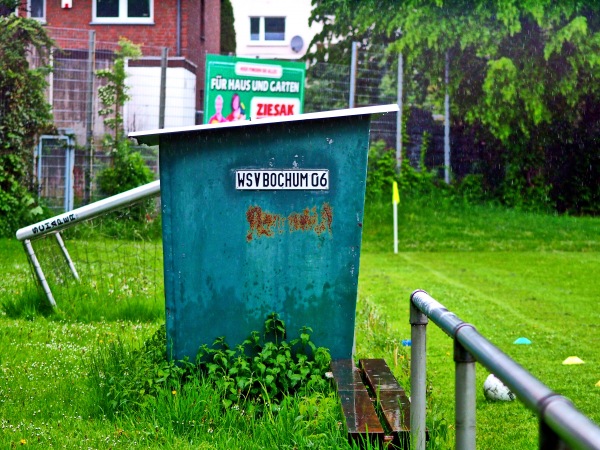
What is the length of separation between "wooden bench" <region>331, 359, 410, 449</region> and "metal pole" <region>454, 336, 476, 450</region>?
1.18 metres

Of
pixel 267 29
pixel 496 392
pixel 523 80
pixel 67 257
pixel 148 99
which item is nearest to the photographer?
pixel 496 392

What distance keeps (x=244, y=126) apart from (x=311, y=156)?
367 millimetres

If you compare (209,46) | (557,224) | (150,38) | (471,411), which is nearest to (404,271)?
(557,224)

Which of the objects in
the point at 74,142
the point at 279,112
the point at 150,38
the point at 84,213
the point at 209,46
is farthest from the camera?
the point at 209,46

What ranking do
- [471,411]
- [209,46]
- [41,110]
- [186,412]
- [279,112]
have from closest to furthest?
1. [471,411]
2. [186,412]
3. [41,110]
4. [279,112]
5. [209,46]

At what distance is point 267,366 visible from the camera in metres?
4.86

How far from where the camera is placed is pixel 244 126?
4.87 metres

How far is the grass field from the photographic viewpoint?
14.2 ft

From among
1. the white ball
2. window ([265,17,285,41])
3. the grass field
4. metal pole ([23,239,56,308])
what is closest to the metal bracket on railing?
the grass field

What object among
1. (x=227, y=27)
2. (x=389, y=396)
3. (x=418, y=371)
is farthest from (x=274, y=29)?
(x=418, y=371)

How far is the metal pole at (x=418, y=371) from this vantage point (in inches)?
137

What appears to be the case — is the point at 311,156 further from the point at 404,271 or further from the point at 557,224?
the point at 557,224

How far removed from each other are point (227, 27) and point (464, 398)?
42.5 meters

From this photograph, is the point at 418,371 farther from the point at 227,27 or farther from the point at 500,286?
the point at 227,27
